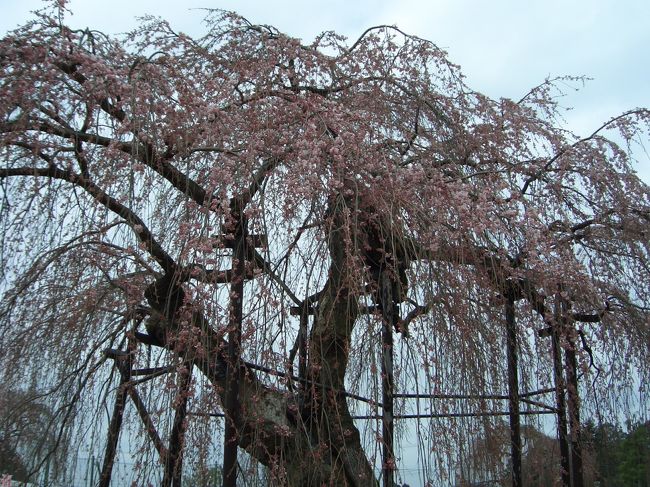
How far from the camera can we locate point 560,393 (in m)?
3.87

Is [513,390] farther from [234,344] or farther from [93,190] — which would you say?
[93,190]

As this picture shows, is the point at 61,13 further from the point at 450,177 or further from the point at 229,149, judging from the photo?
the point at 450,177

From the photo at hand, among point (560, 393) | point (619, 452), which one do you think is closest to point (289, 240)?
point (560, 393)

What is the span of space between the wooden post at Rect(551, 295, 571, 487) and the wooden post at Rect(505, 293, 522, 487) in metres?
0.23

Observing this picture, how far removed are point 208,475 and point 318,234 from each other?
1101 mm

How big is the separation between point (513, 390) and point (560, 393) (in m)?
0.66

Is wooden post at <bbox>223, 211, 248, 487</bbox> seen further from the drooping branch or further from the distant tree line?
the distant tree line

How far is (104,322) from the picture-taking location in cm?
411

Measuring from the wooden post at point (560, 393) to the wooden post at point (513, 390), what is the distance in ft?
0.75

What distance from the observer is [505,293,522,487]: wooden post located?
3.36m

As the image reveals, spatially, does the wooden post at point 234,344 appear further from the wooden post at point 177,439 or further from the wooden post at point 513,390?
the wooden post at point 513,390

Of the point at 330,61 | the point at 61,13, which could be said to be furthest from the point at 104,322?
the point at 330,61

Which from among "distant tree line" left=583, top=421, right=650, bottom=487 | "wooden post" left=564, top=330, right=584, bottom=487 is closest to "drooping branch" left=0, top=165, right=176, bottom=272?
"wooden post" left=564, top=330, right=584, bottom=487

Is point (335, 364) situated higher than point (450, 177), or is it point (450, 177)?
point (450, 177)
